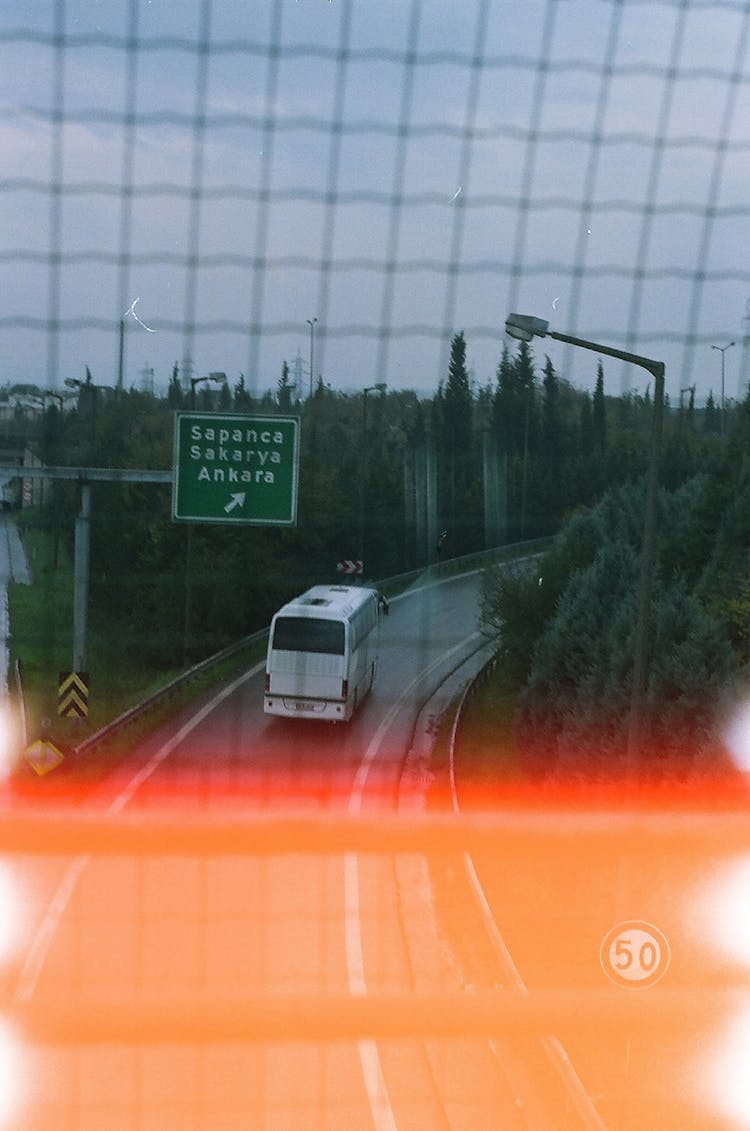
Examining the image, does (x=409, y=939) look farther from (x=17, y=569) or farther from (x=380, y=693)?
(x=380, y=693)

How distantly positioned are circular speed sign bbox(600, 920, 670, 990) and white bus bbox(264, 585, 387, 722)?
4.48m

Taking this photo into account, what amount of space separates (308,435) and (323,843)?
1.71 meters

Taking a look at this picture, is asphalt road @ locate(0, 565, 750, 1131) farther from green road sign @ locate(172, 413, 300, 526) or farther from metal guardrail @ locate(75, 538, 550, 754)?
green road sign @ locate(172, 413, 300, 526)

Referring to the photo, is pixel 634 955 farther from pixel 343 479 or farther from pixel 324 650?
pixel 324 650

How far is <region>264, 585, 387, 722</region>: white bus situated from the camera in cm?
707

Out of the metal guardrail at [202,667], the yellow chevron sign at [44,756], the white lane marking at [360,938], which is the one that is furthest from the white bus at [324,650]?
the yellow chevron sign at [44,756]

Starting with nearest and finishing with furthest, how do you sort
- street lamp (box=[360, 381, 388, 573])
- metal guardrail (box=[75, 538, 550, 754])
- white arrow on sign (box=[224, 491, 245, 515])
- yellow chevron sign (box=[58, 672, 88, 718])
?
street lamp (box=[360, 381, 388, 573]), white arrow on sign (box=[224, 491, 245, 515]), yellow chevron sign (box=[58, 672, 88, 718]), metal guardrail (box=[75, 538, 550, 754])

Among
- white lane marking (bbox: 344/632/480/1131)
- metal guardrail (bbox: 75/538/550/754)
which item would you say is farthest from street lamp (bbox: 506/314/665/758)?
white lane marking (bbox: 344/632/480/1131)

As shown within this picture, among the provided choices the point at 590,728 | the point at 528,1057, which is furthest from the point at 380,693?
the point at 528,1057

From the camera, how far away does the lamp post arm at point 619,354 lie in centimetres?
279

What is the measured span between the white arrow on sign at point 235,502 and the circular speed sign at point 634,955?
6.71 ft

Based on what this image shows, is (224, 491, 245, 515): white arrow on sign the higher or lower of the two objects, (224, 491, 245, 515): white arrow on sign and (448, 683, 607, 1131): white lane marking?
the higher

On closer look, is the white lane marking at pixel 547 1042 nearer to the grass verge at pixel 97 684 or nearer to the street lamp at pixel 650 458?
the street lamp at pixel 650 458

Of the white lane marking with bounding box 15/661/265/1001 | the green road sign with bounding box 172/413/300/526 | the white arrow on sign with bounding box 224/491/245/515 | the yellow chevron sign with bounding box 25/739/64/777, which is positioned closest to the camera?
the green road sign with bounding box 172/413/300/526
